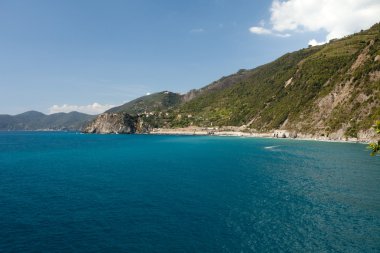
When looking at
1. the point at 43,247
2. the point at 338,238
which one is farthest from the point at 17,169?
the point at 338,238

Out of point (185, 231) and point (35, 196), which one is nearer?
point (185, 231)

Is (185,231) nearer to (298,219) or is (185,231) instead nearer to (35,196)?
(298,219)

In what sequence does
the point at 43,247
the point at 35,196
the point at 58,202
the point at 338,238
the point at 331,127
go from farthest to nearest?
the point at 331,127, the point at 35,196, the point at 58,202, the point at 338,238, the point at 43,247

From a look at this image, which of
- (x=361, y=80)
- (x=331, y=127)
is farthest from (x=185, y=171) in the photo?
(x=361, y=80)

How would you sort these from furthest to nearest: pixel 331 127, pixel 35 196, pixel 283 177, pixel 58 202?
pixel 331 127 < pixel 283 177 < pixel 35 196 < pixel 58 202

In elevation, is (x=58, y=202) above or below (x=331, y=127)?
below

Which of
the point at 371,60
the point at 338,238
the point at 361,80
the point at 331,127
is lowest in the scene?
the point at 338,238

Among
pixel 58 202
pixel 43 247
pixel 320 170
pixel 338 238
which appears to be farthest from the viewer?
pixel 320 170

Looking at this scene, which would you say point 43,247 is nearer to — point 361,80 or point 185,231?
point 185,231

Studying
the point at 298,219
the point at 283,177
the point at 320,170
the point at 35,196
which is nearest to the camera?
the point at 298,219
